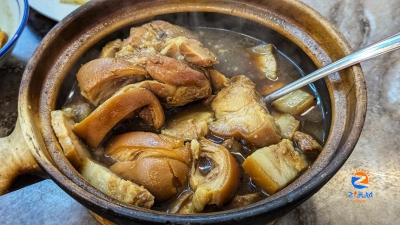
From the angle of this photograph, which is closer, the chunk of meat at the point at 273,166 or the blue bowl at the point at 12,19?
the chunk of meat at the point at 273,166

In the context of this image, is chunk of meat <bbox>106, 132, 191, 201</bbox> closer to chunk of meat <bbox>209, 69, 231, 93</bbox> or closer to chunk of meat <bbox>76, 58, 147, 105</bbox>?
chunk of meat <bbox>76, 58, 147, 105</bbox>

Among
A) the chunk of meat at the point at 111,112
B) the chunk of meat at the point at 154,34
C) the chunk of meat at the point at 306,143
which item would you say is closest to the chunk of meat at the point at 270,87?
the chunk of meat at the point at 306,143

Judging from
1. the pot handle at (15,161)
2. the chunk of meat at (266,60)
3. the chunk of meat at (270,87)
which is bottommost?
the pot handle at (15,161)

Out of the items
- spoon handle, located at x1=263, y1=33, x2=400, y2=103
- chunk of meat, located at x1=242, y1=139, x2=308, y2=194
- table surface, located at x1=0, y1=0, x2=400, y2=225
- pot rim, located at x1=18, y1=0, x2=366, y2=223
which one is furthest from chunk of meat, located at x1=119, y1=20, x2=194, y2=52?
table surface, located at x1=0, y1=0, x2=400, y2=225

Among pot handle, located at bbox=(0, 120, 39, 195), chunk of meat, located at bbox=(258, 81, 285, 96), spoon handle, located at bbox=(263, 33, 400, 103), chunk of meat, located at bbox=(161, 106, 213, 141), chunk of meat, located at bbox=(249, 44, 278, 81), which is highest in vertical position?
spoon handle, located at bbox=(263, 33, 400, 103)

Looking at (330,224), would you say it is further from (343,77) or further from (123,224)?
(123,224)

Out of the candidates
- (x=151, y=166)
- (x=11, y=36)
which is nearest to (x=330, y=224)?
(x=151, y=166)

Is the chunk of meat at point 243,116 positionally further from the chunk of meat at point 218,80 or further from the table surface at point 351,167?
the table surface at point 351,167

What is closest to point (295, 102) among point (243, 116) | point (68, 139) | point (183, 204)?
point (243, 116)
